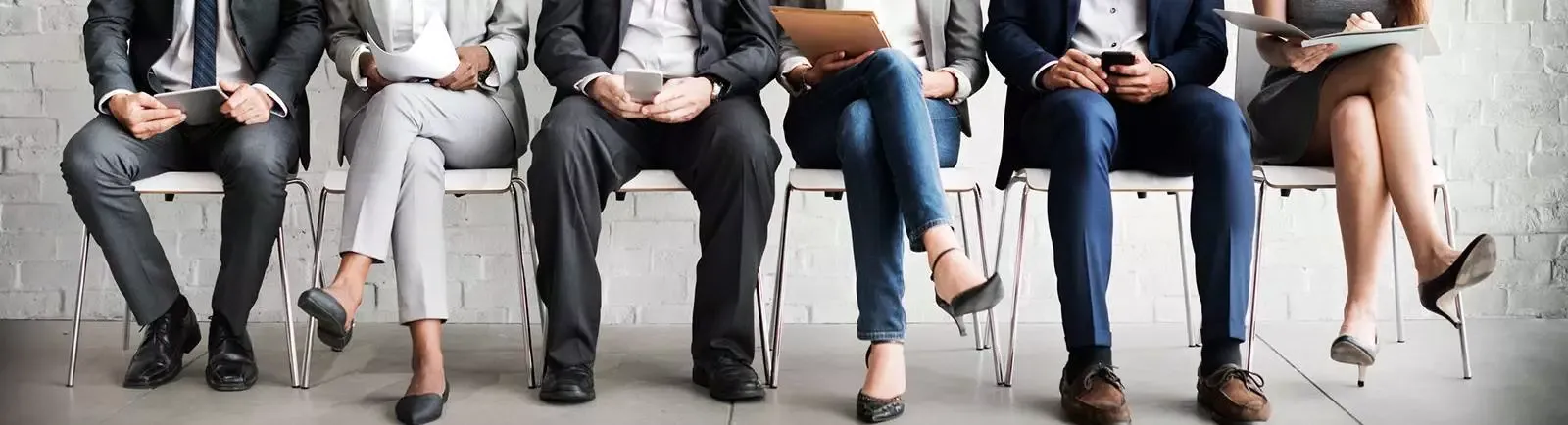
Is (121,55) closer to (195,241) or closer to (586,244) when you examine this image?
(195,241)

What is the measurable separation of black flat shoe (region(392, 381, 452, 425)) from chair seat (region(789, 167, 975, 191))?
2.57 feet

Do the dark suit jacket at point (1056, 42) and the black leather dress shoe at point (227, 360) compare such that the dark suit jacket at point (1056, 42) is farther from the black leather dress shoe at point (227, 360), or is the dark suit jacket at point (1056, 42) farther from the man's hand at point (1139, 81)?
the black leather dress shoe at point (227, 360)

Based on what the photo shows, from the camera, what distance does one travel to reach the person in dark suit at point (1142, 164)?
2.25 m

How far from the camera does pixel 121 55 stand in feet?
8.84

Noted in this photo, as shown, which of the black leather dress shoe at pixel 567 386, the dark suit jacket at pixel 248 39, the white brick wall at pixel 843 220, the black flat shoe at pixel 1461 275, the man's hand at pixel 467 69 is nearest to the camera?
the black flat shoe at pixel 1461 275

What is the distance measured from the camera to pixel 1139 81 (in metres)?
2.43

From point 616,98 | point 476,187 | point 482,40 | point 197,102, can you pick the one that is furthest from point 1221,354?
point 197,102

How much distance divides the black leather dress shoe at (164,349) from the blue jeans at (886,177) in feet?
4.62

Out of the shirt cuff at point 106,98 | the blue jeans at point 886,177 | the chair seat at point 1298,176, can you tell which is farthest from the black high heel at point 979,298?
the shirt cuff at point 106,98

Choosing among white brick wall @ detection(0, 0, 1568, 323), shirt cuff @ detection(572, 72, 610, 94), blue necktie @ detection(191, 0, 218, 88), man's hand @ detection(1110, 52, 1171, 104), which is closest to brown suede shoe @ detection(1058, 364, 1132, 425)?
man's hand @ detection(1110, 52, 1171, 104)

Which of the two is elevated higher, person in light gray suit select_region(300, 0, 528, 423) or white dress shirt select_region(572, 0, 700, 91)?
white dress shirt select_region(572, 0, 700, 91)

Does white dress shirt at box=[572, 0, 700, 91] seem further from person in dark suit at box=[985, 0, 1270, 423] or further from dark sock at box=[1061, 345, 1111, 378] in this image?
dark sock at box=[1061, 345, 1111, 378]

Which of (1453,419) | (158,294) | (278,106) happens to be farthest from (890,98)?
(158,294)

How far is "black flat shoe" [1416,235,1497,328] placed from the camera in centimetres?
214
